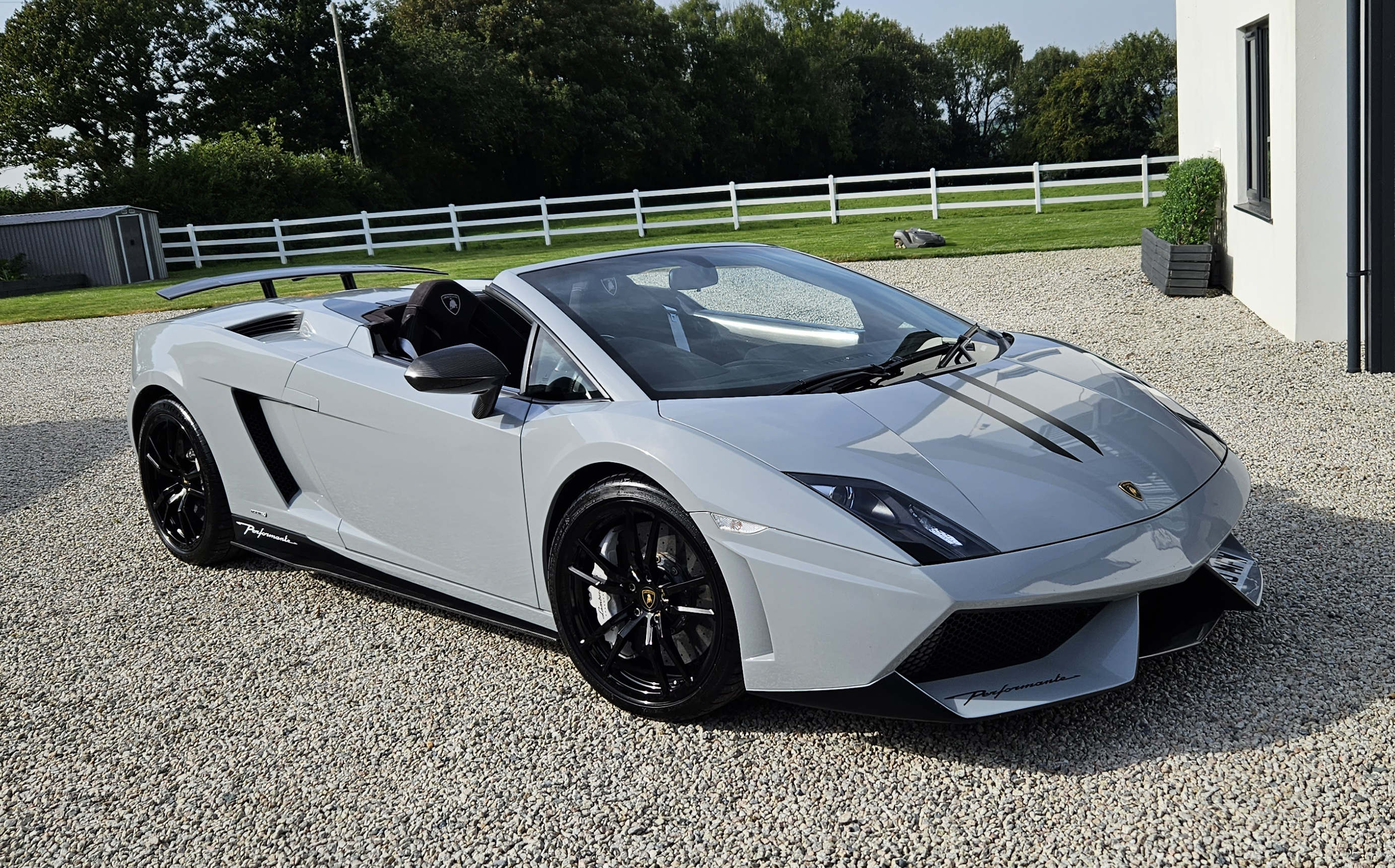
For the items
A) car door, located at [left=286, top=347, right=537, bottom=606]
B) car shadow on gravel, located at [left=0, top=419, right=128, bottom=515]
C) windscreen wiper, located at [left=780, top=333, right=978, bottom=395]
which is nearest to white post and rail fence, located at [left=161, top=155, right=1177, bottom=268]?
car shadow on gravel, located at [left=0, top=419, right=128, bottom=515]

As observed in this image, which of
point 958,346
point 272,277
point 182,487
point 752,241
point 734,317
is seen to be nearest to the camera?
point 958,346

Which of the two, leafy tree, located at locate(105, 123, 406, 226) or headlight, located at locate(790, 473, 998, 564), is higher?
leafy tree, located at locate(105, 123, 406, 226)

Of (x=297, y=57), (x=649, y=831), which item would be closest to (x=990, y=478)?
(x=649, y=831)

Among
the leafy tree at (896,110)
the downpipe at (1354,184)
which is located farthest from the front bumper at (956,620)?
the leafy tree at (896,110)

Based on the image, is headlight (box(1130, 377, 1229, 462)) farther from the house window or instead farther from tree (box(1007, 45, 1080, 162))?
tree (box(1007, 45, 1080, 162))

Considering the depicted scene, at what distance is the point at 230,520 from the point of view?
15.3 ft

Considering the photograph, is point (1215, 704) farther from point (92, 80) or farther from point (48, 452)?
point (92, 80)

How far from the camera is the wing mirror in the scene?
3.24 m

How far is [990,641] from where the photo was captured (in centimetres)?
271

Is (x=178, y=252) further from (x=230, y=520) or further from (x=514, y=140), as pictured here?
(x=230, y=520)

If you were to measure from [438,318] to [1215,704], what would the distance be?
9.05 feet

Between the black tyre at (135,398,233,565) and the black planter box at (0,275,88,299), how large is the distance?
71.4ft

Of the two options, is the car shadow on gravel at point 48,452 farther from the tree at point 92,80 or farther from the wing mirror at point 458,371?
the tree at point 92,80

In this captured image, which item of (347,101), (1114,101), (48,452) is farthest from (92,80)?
(1114,101)
